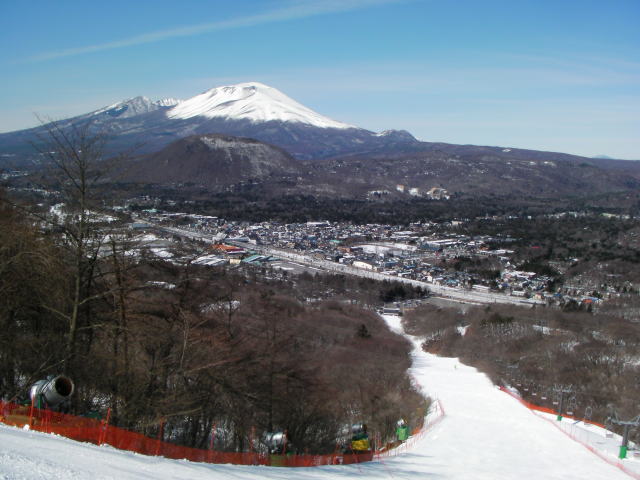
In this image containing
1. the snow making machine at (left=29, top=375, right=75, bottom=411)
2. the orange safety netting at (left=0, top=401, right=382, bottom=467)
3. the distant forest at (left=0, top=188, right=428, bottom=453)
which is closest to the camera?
the orange safety netting at (left=0, top=401, right=382, bottom=467)

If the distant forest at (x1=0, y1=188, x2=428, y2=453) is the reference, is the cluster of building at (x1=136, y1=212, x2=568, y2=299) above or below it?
below

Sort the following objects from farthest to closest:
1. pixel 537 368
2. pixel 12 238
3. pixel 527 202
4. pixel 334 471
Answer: pixel 527 202 → pixel 537 368 → pixel 334 471 → pixel 12 238

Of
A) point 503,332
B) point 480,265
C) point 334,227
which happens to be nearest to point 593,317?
point 503,332

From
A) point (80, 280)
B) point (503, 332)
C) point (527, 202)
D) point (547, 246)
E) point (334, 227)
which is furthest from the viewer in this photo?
point (527, 202)

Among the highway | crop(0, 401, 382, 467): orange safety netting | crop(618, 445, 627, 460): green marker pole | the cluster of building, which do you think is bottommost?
the highway

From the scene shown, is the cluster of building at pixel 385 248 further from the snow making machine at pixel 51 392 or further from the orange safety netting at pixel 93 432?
the snow making machine at pixel 51 392

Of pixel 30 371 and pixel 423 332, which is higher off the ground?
pixel 30 371

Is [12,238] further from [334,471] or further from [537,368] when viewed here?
[537,368]

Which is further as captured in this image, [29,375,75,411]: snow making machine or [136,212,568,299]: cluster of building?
[136,212,568,299]: cluster of building

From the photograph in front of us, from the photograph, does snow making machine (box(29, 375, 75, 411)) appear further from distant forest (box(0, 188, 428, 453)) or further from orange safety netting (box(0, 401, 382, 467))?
distant forest (box(0, 188, 428, 453))

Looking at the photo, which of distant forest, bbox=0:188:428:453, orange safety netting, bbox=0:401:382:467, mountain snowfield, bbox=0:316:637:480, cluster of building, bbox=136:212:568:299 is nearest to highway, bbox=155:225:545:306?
cluster of building, bbox=136:212:568:299
